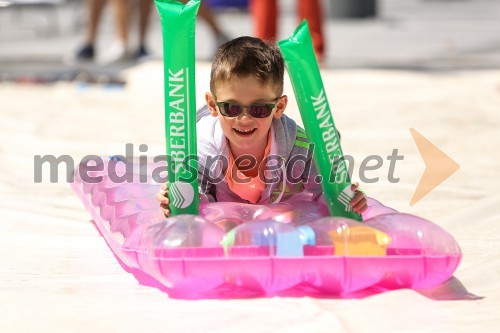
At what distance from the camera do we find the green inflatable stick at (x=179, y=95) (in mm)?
2760

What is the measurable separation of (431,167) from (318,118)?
1.69 m

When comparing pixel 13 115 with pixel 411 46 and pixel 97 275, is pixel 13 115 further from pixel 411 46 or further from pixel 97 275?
pixel 411 46

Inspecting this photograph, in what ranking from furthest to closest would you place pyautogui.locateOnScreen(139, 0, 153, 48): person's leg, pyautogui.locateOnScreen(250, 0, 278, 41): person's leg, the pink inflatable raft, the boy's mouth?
pyautogui.locateOnScreen(139, 0, 153, 48): person's leg
pyautogui.locateOnScreen(250, 0, 278, 41): person's leg
the boy's mouth
the pink inflatable raft

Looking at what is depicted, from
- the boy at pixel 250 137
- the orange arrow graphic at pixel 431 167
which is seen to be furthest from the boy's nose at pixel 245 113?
the orange arrow graphic at pixel 431 167

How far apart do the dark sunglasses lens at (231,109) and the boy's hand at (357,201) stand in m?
0.40

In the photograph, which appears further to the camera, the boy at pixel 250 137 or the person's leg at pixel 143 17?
the person's leg at pixel 143 17

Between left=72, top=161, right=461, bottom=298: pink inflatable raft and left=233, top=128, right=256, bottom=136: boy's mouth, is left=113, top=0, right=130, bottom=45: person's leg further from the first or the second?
left=72, top=161, right=461, bottom=298: pink inflatable raft

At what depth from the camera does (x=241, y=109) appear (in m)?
2.84

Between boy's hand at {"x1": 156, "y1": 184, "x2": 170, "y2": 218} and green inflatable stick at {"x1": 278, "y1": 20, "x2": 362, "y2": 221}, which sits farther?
boy's hand at {"x1": 156, "y1": 184, "x2": 170, "y2": 218}

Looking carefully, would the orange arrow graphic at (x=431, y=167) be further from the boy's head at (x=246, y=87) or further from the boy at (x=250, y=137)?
the boy's head at (x=246, y=87)

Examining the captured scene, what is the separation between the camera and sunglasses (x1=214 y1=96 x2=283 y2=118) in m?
2.84

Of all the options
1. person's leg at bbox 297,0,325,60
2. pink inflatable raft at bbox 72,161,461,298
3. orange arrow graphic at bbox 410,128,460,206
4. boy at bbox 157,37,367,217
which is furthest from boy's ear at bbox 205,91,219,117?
person's leg at bbox 297,0,325,60

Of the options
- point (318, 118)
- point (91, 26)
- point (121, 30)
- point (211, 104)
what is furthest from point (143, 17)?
point (318, 118)

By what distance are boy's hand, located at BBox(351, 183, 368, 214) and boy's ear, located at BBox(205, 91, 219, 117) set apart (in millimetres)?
478
